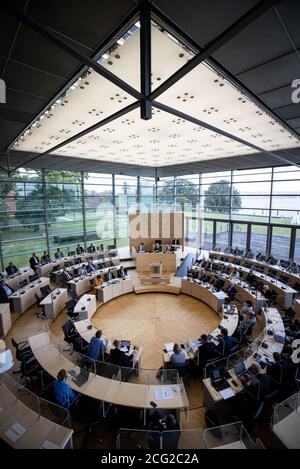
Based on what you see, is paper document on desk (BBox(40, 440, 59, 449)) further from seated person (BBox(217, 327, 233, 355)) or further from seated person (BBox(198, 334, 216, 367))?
seated person (BBox(217, 327, 233, 355))

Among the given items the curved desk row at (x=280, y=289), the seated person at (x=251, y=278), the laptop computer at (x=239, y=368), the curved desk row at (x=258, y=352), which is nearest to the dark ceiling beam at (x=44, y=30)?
the curved desk row at (x=258, y=352)

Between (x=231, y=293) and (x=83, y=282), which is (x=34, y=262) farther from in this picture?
(x=231, y=293)

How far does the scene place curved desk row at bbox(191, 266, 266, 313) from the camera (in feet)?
29.3

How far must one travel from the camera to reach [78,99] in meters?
5.11

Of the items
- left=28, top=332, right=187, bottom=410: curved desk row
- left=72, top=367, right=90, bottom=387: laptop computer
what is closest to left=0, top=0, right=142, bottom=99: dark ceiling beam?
left=28, top=332, right=187, bottom=410: curved desk row

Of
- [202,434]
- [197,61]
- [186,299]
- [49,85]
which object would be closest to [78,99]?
[49,85]

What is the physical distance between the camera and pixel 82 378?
491cm

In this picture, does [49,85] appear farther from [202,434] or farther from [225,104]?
[202,434]

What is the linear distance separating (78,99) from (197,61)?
316 cm

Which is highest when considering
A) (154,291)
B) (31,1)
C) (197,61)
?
(31,1)

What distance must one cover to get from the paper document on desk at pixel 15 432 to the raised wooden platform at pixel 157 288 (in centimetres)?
816

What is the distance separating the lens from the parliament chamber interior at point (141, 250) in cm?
312

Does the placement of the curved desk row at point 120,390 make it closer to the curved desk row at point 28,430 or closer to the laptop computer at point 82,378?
the laptop computer at point 82,378
